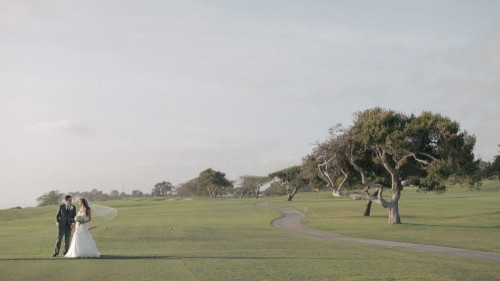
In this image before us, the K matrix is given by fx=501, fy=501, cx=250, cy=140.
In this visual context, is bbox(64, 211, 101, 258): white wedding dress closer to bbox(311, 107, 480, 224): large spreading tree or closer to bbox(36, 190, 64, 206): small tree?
bbox(311, 107, 480, 224): large spreading tree

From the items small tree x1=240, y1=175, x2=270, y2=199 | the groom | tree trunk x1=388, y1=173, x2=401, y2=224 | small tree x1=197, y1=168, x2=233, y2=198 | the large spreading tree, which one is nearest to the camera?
the groom

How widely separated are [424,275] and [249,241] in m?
15.3

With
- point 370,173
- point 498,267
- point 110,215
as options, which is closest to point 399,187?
point 370,173

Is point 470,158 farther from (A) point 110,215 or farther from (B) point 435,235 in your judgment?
(A) point 110,215

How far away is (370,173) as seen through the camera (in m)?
52.9

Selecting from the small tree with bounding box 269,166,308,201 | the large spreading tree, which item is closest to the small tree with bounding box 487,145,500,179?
the large spreading tree

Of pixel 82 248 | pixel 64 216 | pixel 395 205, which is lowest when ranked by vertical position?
pixel 82 248

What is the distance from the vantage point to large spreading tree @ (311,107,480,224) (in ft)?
142

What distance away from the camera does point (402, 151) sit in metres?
43.8

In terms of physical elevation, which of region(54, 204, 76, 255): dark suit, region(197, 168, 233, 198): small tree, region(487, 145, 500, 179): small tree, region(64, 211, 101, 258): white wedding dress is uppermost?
region(197, 168, 233, 198): small tree

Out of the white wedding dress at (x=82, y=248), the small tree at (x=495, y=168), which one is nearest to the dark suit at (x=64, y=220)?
the white wedding dress at (x=82, y=248)

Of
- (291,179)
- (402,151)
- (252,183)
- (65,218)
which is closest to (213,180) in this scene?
(252,183)

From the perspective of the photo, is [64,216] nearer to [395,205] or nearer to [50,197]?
[395,205]

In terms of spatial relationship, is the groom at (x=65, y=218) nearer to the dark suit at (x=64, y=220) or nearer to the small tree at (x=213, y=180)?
the dark suit at (x=64, y=220)
